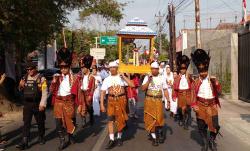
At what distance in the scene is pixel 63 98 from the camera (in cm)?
1056

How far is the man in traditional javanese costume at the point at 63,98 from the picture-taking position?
10.5 metres

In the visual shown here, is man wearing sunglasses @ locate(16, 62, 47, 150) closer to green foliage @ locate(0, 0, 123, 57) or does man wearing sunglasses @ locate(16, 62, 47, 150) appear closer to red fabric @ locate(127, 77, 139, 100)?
red fabric @ locate(127, 77, 139, 100)

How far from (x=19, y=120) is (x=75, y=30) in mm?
49820

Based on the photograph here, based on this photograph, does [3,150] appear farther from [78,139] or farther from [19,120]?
[19,120]

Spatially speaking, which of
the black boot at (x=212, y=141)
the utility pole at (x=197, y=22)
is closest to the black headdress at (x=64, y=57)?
the black boot at (x=212, y=141)

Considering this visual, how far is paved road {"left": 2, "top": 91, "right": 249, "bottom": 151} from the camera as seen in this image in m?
10.4

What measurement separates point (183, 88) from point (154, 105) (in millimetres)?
3297

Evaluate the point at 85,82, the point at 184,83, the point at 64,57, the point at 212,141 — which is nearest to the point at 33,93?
the point at 64,57

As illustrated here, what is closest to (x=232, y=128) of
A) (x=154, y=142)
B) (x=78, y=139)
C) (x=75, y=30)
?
(x=154, y=142)

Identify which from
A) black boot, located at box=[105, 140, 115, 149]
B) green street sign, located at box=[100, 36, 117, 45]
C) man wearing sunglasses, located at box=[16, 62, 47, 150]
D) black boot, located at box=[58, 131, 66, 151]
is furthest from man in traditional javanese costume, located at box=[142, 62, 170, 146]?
green street sign, located at box=[100, 36, 117, 45]

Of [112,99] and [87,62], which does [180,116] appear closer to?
[87,62]

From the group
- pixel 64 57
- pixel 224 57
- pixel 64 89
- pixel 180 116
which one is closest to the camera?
pixel 64 89

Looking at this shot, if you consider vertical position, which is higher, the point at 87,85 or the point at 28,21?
the point at 28,21

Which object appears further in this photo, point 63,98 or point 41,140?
point 41,140
